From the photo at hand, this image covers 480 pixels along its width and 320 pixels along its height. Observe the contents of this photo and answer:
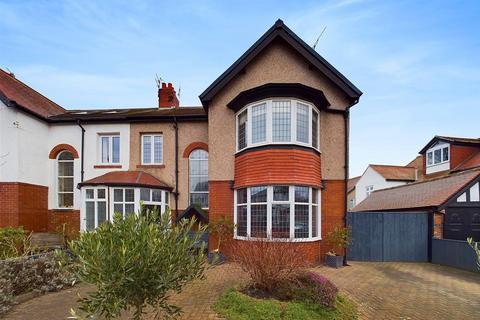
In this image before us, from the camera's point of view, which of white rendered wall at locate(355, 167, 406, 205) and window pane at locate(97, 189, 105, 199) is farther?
white rendered wall at locate(355, 167, 406, 205)

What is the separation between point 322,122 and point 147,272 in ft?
33.3

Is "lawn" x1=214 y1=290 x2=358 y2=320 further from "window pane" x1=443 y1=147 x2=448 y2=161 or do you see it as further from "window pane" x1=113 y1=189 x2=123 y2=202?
"window pane" x1=443 y1=147 x2=448 y2=161

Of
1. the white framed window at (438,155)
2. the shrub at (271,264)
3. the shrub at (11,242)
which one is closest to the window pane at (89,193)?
the shrub at (11,242)

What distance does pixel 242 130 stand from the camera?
12.4m

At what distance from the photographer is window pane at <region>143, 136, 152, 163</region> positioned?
14.7 metres

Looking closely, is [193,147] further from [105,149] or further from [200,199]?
[105,149]

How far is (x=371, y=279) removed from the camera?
378 inches

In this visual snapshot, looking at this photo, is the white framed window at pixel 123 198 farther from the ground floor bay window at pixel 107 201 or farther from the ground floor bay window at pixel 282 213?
the ground floor bay window at pixel 282 213

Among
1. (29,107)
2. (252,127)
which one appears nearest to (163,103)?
(29,107)

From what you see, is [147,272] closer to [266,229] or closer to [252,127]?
[266,229]

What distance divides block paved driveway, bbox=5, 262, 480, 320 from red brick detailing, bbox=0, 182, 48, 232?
→ 6.57 metres

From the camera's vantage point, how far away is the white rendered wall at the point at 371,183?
3161 cm

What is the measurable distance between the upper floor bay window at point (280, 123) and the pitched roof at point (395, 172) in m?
24.1

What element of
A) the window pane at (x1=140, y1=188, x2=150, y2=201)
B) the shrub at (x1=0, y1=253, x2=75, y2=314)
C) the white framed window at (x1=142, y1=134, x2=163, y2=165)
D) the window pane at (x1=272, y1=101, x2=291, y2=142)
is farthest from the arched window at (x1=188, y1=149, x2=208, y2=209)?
the shrub at (x1=0, y1=253, x2=75, y2=314)
